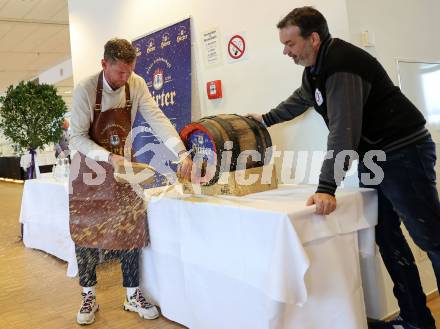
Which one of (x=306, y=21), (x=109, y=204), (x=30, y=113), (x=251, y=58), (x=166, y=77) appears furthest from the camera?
(x=30, y=113)

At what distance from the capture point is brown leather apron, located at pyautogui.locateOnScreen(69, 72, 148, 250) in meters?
2.13

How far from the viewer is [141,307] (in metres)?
2.21

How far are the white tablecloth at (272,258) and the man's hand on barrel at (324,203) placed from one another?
0.11ft

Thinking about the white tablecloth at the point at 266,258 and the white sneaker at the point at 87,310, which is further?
the white sneaker at the point at 87,310

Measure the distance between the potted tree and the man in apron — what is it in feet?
8.31

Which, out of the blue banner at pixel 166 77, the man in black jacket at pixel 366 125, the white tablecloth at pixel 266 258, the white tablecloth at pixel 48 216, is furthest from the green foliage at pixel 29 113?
the man in black jacket at pixel 366 125

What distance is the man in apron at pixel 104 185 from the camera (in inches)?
80.7

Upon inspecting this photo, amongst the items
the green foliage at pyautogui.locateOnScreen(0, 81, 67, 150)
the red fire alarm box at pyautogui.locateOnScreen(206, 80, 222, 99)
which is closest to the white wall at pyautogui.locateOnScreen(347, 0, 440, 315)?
the red fire alarm box at pyautogui.locateOnScreen(206, 80, 222, 99)

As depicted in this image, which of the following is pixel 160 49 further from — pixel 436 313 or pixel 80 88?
pixel 436 313

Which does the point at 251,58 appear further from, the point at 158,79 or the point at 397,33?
the point at 158,79

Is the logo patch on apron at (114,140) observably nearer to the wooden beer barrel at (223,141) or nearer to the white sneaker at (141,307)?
the wooden beer barrel at (223,141)

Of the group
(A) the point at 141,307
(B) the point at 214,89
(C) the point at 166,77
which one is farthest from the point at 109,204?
(C) the point at 166,77

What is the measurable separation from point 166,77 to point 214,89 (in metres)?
0.65

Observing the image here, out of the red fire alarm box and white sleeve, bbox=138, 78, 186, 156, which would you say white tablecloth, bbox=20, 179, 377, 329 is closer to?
white sleeve, bbox=138, 78, 186, 156
